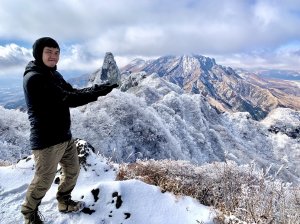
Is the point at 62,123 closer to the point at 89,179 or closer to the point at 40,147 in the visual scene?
the point at 40,147

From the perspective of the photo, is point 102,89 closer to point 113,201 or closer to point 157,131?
point 113,201

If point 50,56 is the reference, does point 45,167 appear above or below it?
below

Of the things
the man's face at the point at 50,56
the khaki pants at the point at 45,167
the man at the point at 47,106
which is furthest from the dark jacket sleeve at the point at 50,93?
the khaki pants at the point at 45,167

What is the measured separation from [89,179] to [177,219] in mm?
2897

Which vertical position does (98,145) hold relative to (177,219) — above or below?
below

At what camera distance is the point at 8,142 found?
26172mm

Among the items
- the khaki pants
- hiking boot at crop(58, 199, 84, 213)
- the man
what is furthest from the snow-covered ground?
the man

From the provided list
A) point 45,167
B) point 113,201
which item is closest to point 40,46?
point 45,167

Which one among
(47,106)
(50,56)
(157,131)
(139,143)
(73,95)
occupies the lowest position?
(139,143)

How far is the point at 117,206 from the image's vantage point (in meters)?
7.65

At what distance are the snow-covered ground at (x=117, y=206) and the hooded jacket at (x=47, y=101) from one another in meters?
1.89

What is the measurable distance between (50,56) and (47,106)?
2.84 feet

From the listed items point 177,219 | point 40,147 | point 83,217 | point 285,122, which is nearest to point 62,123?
point 40,147

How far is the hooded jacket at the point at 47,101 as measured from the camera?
20.2 feet
